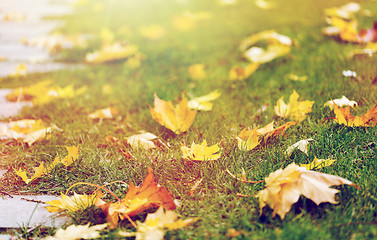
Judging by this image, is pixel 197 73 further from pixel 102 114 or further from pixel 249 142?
pixel 249 142

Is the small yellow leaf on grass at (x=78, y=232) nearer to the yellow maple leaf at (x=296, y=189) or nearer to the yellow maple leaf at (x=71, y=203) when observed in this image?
the yellow maple leaf at (x=71, y=203)

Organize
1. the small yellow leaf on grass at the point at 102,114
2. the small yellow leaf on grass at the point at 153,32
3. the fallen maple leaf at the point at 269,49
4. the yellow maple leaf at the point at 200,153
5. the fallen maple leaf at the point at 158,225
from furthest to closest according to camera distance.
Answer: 1. the small yellow leaf on grass at the point at 153,32
2. the fallen maple leaf at the point at 269,49
3. the small yellow leaf on grass at the point at 102,114
4. the yellow maple leaf at the point at 200,153
5. the fallen maple leaf at the point at 158,225

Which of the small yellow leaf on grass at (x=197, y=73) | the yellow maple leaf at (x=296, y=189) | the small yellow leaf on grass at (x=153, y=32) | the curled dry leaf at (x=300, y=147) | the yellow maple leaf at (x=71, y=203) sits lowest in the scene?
the small yellow leaf on grass at (x=197, y=73)

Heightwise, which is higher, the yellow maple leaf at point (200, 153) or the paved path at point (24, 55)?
the yellow maple leaf at point (200, 153)

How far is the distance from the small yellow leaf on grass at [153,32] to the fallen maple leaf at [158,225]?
9.18 feet

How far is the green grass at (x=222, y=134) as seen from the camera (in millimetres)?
1059

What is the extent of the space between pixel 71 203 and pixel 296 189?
767mm

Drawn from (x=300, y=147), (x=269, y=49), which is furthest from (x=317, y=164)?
(x=269, y=49)

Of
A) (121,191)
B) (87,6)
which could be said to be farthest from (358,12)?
(87,6)

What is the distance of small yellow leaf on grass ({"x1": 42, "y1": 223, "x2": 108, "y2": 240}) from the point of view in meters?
1.04

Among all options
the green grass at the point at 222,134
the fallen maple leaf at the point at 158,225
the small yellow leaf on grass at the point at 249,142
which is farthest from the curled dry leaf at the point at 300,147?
the fallen maple leaf at the point at 158,225

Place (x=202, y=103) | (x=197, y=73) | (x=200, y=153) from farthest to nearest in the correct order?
(x=197, y=73) < (x=202, y=103) < (x=200, y=153)

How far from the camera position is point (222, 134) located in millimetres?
1581

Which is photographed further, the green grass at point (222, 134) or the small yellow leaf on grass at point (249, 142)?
the small yellow leaf on grass at point (249, 142)
